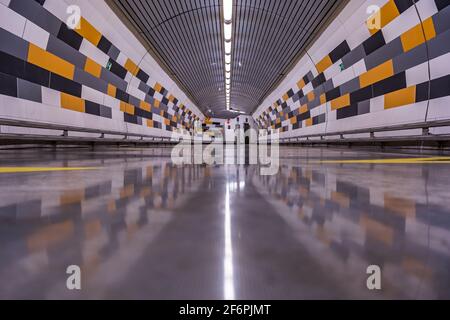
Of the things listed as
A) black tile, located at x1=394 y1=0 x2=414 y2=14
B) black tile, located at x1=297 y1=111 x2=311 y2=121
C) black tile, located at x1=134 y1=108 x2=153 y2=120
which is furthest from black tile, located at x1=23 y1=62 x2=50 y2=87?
black tile, located at x1=297 y1=111 x2=311 y2=121

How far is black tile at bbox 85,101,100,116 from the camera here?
622 centimetres

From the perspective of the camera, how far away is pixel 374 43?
5980 millimetres

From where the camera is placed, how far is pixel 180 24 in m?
8.31

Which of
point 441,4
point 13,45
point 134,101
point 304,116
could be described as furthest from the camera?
point 304,116

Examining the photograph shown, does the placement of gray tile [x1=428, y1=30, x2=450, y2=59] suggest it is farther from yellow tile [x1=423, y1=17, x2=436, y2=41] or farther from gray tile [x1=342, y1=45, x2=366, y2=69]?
gray tile [x1=342, y1=45, x2=366, y2=69]

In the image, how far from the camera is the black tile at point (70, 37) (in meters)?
5.05

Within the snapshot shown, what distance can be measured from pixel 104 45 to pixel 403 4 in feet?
21.9

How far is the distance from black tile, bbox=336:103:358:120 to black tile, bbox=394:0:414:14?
97.9 inches

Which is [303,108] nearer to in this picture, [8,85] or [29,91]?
[29,91]

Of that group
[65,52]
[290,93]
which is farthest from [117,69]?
[290,93]

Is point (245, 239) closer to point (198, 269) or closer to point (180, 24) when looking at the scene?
point (198, 269)

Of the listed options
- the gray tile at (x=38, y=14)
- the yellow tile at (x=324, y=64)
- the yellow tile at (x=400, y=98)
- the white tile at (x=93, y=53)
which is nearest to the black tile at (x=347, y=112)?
the yellow tile at (x=400, y=98)

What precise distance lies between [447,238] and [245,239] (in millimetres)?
610

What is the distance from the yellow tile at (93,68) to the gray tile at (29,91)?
1.64 m
